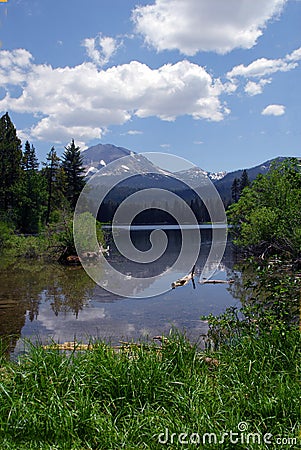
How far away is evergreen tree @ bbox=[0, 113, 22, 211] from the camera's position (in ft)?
117

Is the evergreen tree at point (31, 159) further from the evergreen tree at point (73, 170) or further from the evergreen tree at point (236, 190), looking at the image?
the evergreen tree at point (236, 190)

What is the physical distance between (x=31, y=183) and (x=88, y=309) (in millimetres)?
27160

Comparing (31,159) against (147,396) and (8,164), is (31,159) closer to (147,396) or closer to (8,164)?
(8,164)

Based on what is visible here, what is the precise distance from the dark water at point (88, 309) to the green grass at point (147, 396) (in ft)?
4.21

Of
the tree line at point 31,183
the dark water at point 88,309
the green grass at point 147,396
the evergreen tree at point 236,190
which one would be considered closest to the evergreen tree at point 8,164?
the tree line at point 31,183

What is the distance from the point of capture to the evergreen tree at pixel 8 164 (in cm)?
3578

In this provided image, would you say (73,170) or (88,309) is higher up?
(73,170)

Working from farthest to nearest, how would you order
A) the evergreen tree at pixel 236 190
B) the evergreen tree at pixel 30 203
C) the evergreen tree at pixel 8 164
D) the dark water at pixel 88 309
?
the evergreen tree at pixel 236 190
the evergreen tree at pixel 8 164
the evergreen tree at pixel 30 203
the dark water at pixel 88 309

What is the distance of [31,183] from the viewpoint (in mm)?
34438

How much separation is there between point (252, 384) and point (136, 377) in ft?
2.84

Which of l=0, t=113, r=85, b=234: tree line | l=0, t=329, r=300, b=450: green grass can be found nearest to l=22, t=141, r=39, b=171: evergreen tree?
l=0, t=113, r=85, b=234: tree line

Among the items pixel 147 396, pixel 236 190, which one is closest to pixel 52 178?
pixel 236 190

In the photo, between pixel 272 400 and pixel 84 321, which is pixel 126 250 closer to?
pixel 84 321

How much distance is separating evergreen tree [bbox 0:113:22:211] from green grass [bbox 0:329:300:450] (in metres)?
33.4
